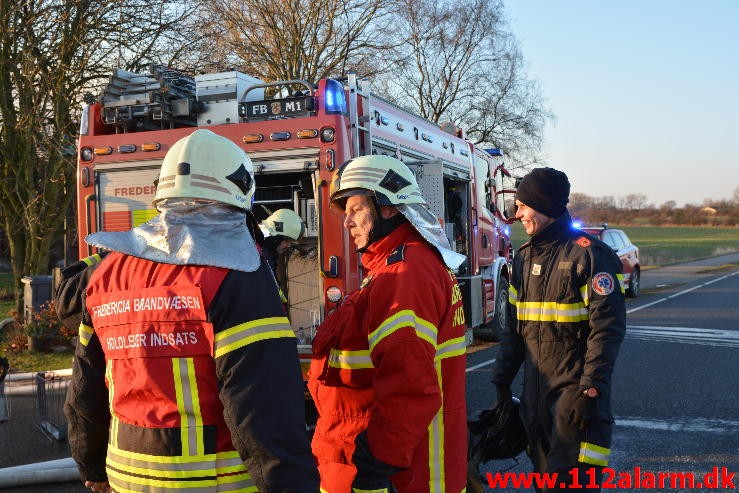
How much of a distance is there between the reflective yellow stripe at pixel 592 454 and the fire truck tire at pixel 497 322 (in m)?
7.20

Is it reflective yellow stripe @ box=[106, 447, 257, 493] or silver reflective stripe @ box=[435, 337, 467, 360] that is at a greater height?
silver reflective stripe @ box=[435, 337, 467, 360]

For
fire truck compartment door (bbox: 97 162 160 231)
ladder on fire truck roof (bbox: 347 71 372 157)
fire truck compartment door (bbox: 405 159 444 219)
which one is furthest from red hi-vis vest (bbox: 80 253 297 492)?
fire truck compartment door (bbox: 405 159 444 219)

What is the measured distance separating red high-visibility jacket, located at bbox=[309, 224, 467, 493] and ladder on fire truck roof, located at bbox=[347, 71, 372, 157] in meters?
3.70

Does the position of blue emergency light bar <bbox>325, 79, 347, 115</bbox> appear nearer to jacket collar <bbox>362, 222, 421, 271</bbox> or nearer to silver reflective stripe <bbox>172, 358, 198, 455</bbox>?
jacket collar <bbox>362, 222, 421, 271</bbox>

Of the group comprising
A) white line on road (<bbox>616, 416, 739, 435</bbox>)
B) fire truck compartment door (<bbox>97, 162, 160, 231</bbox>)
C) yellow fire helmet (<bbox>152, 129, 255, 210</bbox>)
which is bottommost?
white line on road (<bbox>616, 416, 739, 435</bbox>)

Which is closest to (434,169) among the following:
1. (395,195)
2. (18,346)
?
(395,195)

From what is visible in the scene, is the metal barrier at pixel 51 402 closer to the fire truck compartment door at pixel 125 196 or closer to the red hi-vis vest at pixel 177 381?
the fire truck compartment door at pixel 125 196

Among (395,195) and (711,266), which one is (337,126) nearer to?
(395,195)

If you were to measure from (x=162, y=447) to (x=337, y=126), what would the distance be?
4.31 meters

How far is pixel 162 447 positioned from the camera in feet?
6.16

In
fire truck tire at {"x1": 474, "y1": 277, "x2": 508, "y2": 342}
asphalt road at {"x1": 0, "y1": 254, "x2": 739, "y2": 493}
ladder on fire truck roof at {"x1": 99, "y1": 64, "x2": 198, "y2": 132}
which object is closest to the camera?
asphalt road at {"x1": 0, "y1": 254, "x2": 739, "y2": 493}

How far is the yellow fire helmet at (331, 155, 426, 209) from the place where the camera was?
8.16ft

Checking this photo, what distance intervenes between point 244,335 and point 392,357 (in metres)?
0.51

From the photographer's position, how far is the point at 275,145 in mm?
6043
